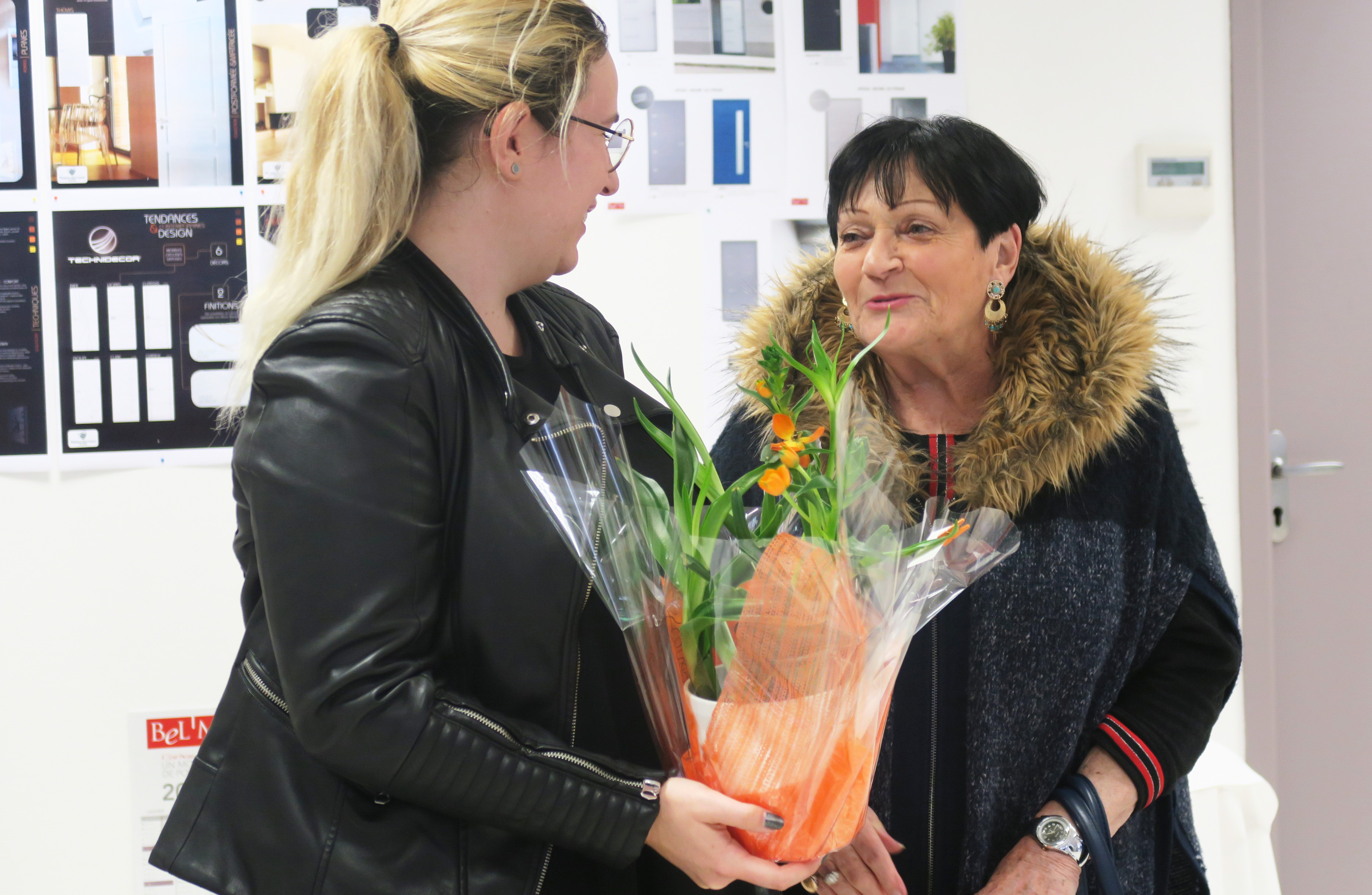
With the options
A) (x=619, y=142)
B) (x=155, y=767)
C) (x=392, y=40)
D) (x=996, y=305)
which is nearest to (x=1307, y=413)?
(x=996, y=305)

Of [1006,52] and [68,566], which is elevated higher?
[1006,52]

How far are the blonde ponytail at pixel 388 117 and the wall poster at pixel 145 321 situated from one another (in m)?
1.22

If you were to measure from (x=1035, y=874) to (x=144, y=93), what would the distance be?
2145 millimetres

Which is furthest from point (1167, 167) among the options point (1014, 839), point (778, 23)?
point (1014, 839)

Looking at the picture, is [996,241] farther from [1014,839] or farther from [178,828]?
[178,828]

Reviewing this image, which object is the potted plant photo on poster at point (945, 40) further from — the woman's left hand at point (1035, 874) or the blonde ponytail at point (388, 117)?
the woman's left hand at point (1035, 874)

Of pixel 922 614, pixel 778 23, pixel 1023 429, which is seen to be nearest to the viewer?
pixel 922 614

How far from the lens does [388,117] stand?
3.28 feet

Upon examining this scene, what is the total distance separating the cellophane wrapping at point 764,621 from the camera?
2.82 feet

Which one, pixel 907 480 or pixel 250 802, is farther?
pixel 907 480

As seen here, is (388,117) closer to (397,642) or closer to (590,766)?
(397,642)

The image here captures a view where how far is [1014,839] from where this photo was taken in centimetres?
129

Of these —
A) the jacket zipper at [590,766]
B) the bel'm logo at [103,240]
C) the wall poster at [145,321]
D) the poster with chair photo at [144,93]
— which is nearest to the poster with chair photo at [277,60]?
the poster with chair photo at [144,93]

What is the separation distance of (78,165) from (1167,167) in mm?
2332
